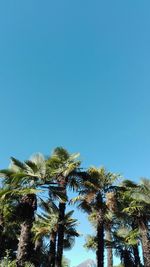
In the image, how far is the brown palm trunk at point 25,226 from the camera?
13.5 meters

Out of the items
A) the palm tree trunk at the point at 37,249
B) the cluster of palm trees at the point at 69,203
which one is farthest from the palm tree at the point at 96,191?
the palm tree trunk at the point at 37,249

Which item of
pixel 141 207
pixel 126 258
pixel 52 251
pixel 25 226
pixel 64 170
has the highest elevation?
pixel 64 170

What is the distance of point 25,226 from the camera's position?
14.3m

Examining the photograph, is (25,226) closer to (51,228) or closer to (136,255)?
(51,228)

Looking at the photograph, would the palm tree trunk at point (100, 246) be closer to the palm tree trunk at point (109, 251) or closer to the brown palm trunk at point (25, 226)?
the brown palm trunk at point (25, 226)

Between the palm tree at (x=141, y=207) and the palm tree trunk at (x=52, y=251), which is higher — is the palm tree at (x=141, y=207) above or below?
above

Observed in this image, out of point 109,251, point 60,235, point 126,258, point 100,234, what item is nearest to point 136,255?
point 126,258

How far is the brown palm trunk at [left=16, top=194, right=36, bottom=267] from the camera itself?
13461 mm

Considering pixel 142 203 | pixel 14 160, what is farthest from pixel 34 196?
pixel 142 203

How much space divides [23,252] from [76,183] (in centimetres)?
689

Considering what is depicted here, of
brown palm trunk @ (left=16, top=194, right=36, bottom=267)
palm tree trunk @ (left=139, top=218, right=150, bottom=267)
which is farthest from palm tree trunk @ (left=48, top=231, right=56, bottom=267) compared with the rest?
brown palm trunk @ (left=16, top=194, right=36, bottom=267)

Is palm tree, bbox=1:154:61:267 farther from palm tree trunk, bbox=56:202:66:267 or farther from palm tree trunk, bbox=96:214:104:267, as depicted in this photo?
palm tree trunk, bbox=96:214:104:267

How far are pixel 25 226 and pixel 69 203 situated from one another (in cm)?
569

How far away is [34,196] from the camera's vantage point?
1552 cm
